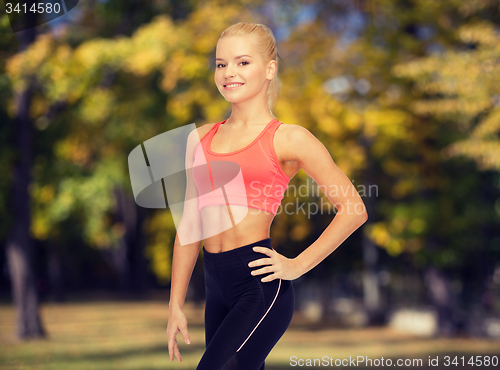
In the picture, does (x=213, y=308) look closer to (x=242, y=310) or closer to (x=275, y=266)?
(x=242, y=310)

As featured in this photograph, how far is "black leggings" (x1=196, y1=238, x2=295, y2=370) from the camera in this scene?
2439 mm

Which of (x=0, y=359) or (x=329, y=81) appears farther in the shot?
(x=329, y=81)

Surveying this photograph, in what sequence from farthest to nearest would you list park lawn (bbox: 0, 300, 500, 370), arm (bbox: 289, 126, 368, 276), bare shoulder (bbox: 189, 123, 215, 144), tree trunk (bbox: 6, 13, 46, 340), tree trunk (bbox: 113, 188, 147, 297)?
tree trunk (bbox: 113, 188, 147, 297), tree trunk (bbox: 6, 13, 46, 340), park lawn (bbox: 0, 300, 500, 370), bare shoulder (bbox: 189, 123, 215, 144), arm (bbox: 289, 126, 368, 276)

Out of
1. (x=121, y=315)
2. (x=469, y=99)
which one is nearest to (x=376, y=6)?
(x=469, y=99)

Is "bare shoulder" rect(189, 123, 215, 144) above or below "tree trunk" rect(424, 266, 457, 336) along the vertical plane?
above

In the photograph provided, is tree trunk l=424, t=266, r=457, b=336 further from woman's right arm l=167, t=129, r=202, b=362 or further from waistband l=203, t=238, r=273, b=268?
waistband l=203, t=238, r=273, b=268

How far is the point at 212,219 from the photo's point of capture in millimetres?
2648

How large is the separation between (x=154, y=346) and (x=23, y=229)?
4191 mm

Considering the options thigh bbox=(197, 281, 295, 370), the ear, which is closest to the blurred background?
the ear

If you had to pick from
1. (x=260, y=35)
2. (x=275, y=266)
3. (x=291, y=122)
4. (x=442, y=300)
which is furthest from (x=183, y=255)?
(x=442, y=300)

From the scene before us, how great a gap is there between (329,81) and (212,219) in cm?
1208

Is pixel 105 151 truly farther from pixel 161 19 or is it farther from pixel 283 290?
pixel 283 290

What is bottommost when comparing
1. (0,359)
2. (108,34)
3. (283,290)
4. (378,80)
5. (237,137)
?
(0,359)

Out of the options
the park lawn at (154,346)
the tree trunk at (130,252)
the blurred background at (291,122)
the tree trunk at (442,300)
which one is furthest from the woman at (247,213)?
the tree trunk at (130,252)
